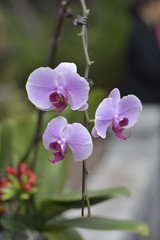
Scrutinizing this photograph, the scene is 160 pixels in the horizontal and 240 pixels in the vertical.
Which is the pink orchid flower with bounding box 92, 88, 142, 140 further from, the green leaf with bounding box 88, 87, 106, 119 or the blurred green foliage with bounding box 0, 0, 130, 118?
the blurred green foliage with bounding box 0, 0, 130, 118

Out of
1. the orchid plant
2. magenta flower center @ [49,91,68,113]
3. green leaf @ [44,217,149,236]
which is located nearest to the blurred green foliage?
the orchid plant

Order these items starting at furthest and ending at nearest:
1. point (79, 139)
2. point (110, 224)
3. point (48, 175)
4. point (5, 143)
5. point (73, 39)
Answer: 1. point (73, 39)
2. point (48, 175)
3. point (5, 143)
4. point (110, 224)
5. point (79, 139)

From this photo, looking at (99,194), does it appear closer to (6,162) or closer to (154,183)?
(6,162)

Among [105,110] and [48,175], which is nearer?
[105,110]

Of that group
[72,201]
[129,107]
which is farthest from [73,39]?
[129,107]

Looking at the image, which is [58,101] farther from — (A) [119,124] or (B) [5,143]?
(B) [5,143]

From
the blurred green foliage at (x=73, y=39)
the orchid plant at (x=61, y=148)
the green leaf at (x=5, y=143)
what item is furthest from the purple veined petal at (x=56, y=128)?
the blurred green foliage at (x=73, y=39)
